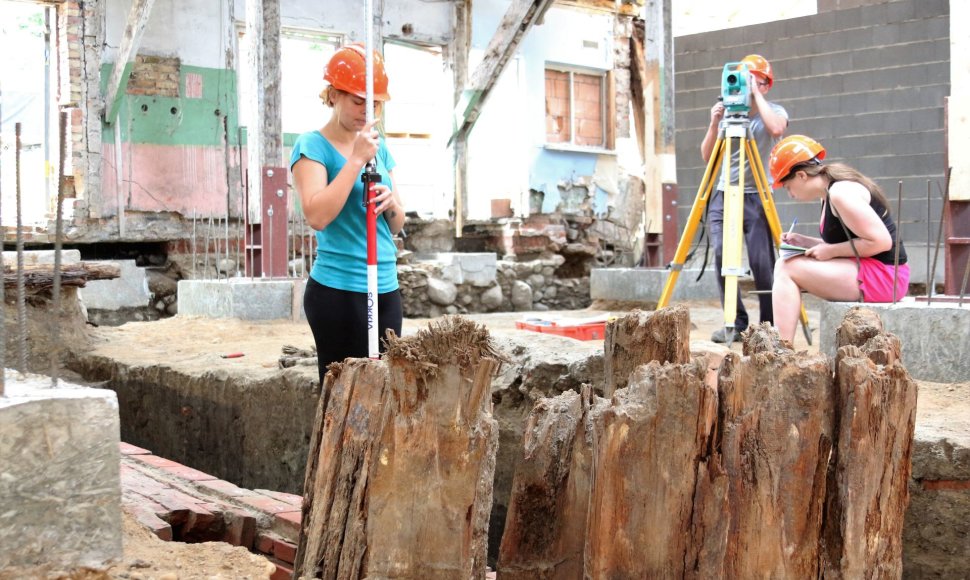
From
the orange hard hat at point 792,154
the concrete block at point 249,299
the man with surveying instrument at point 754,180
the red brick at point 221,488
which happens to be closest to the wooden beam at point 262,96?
the concrete block at point 249,299

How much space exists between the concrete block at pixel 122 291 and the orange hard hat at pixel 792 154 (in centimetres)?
719

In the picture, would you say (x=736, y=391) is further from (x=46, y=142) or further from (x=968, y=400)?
(x=46, y=142)

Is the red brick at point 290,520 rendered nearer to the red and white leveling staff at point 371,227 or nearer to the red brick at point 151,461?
the red and white leveling staff at point 371,227

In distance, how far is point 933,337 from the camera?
14.5 ft

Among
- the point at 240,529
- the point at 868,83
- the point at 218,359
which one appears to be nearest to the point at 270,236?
the point at 218,359

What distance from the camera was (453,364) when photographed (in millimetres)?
2080

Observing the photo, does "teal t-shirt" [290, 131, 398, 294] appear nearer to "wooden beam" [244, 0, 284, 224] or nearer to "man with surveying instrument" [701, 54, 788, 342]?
"man with surveying instrument" [701, 54, 788, 342]

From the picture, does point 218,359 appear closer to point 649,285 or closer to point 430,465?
point 430,465

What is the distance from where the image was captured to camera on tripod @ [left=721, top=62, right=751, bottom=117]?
5.25 m

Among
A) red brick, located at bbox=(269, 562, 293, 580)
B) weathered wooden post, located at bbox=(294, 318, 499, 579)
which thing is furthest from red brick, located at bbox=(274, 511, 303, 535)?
weathered wooden post, located at bbox=(294, 318, 499, 579)

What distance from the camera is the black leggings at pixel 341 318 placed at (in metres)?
3.06

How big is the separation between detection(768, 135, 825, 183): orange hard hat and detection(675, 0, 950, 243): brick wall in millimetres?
5697

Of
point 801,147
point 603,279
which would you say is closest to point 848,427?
point 801,147

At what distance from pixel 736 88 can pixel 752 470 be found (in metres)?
3.56
